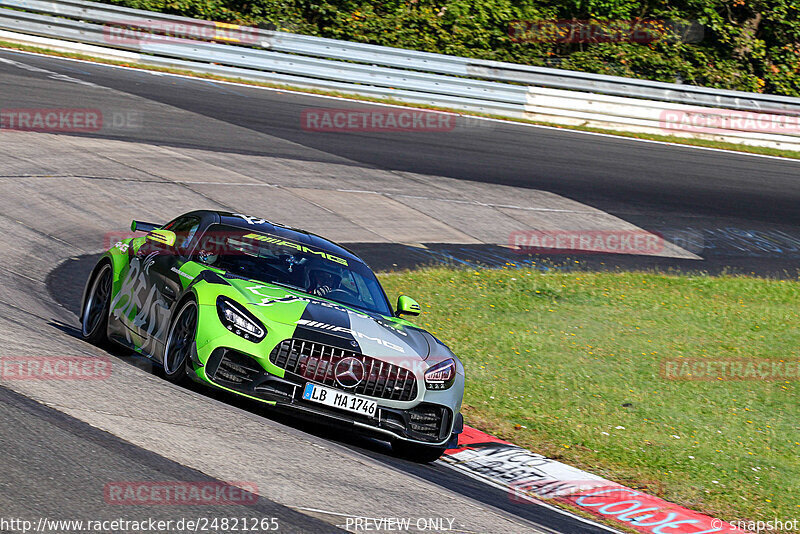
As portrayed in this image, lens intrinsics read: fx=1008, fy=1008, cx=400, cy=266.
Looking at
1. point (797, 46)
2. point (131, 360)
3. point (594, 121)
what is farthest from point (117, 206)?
point (797, 46)

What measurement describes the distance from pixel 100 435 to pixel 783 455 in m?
6.22

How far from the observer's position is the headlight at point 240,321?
22.7 ft

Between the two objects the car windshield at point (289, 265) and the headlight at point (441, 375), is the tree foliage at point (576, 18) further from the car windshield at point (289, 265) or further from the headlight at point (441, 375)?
the headlight at point (441, 375)

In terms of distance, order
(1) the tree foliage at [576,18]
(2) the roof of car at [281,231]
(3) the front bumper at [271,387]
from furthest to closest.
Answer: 1. (1) the tree foliage at [576,18]
2. (2) the roof of car at [281,231]
3. (3) the front bumper at [271,387]

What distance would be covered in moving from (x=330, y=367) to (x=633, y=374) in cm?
501

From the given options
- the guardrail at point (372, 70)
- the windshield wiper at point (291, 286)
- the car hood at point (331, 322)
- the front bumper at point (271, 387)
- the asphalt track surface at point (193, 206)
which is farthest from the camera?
the guardrail at point (372, 70)

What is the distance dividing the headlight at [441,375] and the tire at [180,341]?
171 centimetres

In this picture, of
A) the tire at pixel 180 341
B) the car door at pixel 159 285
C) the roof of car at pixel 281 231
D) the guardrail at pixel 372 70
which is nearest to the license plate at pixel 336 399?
the tire at pixel 180 341

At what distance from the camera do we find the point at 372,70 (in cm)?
2464

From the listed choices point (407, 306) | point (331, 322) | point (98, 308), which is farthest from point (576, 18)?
point (331, 322)

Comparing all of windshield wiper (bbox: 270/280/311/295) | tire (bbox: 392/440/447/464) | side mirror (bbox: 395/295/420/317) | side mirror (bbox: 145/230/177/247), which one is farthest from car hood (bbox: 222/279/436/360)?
side mirror (bbox: 145/230/177/247)

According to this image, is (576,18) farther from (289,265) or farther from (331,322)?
(331,322)

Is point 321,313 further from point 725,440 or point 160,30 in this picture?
point 160,30

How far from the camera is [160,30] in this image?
978 inches
